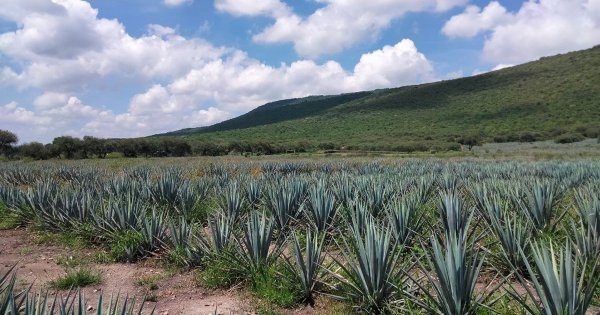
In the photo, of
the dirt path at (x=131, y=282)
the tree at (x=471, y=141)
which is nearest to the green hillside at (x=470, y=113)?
the tree at (x=471, y=141)

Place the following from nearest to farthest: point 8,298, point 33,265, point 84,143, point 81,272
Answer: point 8,298, point 81,272, point 33,265, point 84,143

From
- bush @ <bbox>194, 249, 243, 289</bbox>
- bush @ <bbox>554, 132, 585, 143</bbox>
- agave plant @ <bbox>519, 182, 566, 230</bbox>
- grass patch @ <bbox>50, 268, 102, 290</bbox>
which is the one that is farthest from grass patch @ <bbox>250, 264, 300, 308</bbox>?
bush @ <bbox>554, 132, 585, 143</bbox>

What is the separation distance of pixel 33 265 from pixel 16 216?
3.95m

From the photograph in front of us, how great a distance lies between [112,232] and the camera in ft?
21.2

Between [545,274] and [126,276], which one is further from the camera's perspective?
[126,276]

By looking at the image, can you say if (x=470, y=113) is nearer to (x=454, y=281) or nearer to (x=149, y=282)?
(x=149, y=282)

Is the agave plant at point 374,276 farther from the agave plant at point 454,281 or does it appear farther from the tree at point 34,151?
the tree at point 34,151

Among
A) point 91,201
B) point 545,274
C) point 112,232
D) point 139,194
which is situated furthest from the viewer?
point 139,194

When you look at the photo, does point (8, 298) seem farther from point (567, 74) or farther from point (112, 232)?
point (567, 74)

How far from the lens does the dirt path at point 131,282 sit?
13.5 feet

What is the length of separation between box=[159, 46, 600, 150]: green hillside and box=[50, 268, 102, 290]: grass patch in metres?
44.4

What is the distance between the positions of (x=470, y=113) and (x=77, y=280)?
64506mm

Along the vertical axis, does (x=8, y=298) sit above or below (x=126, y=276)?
above

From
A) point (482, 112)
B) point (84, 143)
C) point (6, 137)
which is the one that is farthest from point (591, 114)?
point (6, 137)
